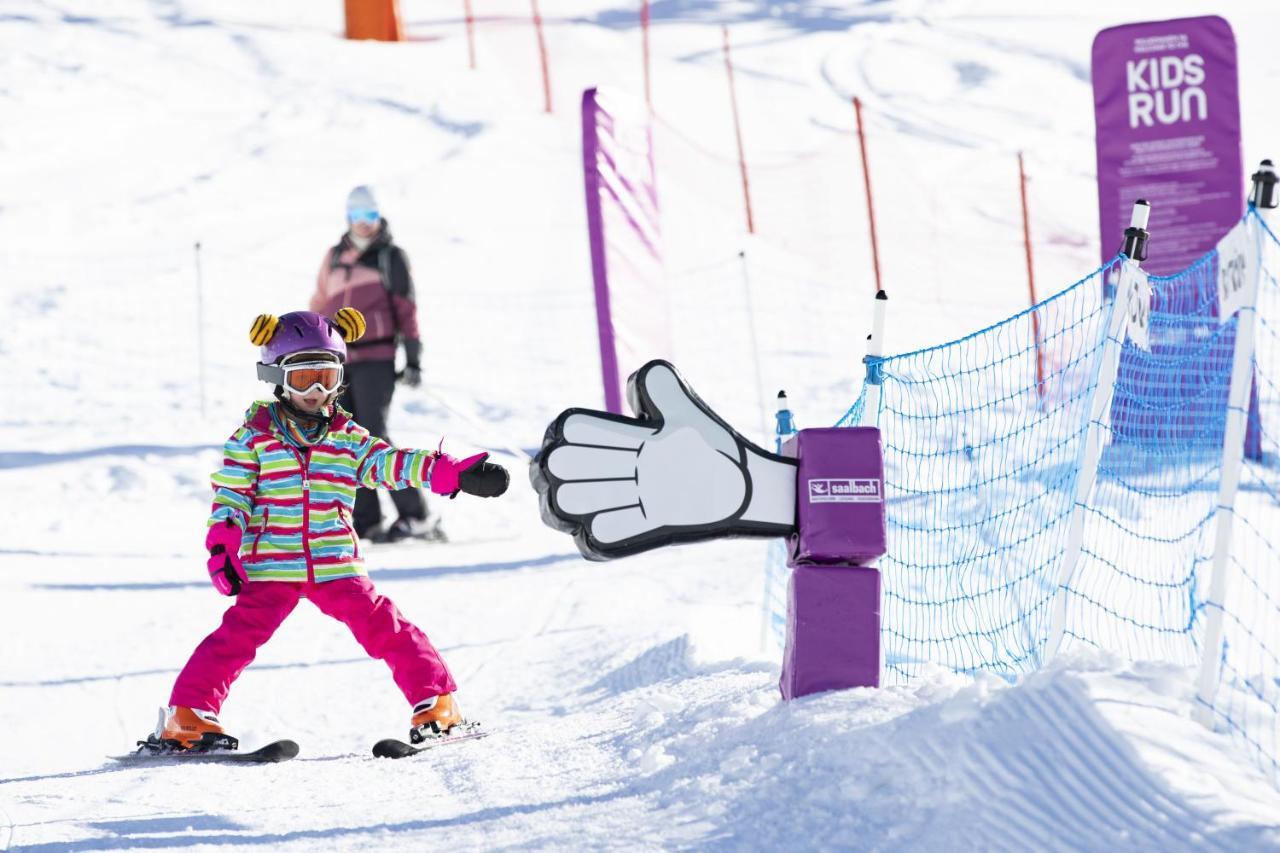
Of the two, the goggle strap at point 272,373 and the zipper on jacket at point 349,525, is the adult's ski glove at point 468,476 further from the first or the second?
the goggle strap at point 272,373

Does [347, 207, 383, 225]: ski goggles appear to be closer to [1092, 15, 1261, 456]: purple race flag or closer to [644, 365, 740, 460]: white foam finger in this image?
[1092, 15, 1261, 456]: purple race flag

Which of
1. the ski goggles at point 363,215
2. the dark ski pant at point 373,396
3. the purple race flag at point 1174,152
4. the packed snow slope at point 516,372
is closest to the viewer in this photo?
the packed snow slope at point 516,372

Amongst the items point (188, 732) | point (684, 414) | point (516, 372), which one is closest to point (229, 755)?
point (188, 732)

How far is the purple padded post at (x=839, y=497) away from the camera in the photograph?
3740 millimetres

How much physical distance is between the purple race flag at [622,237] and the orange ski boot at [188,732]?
521 cm

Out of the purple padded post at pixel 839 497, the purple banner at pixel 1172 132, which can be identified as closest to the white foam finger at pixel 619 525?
the purple padded post at pixel 839 497

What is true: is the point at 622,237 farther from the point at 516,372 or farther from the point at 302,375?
the point at 302,375

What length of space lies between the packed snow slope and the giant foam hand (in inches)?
19.1

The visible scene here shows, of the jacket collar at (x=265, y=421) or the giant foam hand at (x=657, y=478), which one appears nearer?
the giant foam hand at (x=657, y=478)

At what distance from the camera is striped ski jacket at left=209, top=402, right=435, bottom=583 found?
4617 mm

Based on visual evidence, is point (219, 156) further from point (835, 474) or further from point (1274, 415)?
point (835, 474)

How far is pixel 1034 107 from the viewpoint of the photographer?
22812mm

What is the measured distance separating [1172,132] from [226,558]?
24.2 feet

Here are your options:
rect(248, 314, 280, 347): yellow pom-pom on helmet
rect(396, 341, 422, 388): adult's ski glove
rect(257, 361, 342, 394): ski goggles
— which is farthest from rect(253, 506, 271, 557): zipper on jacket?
rect(396, 341, 422, 388): adult's ski glove
